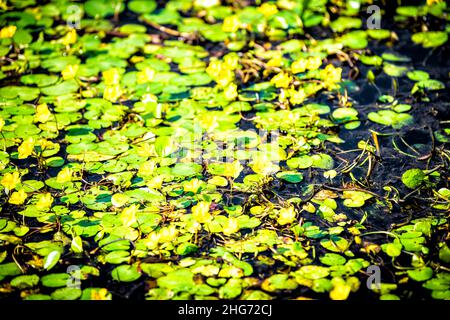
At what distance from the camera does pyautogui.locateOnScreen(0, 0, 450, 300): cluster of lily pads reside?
6.26ft

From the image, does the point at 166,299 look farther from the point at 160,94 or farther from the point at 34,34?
the point at 34,34

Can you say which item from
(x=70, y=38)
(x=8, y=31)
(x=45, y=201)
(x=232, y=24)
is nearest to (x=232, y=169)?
(x=45, y=201)

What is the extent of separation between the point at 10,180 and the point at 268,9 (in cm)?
200

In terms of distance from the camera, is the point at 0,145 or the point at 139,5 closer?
the point at 0,145

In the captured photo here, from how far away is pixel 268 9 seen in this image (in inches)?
130

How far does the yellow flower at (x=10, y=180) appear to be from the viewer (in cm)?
209

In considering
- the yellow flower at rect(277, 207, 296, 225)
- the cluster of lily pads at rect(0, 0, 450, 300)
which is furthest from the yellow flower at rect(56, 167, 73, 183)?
the yellow flower at rect(277, 207, 296, 225)

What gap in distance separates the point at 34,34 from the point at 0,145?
1162mm

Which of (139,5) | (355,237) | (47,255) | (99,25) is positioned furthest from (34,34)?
(355,237)

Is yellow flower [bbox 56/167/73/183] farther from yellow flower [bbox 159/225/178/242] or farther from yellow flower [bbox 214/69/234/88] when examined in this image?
yellow flower [bbox 214/69/234/88]

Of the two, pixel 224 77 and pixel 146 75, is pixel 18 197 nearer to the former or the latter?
pixel 146 75
